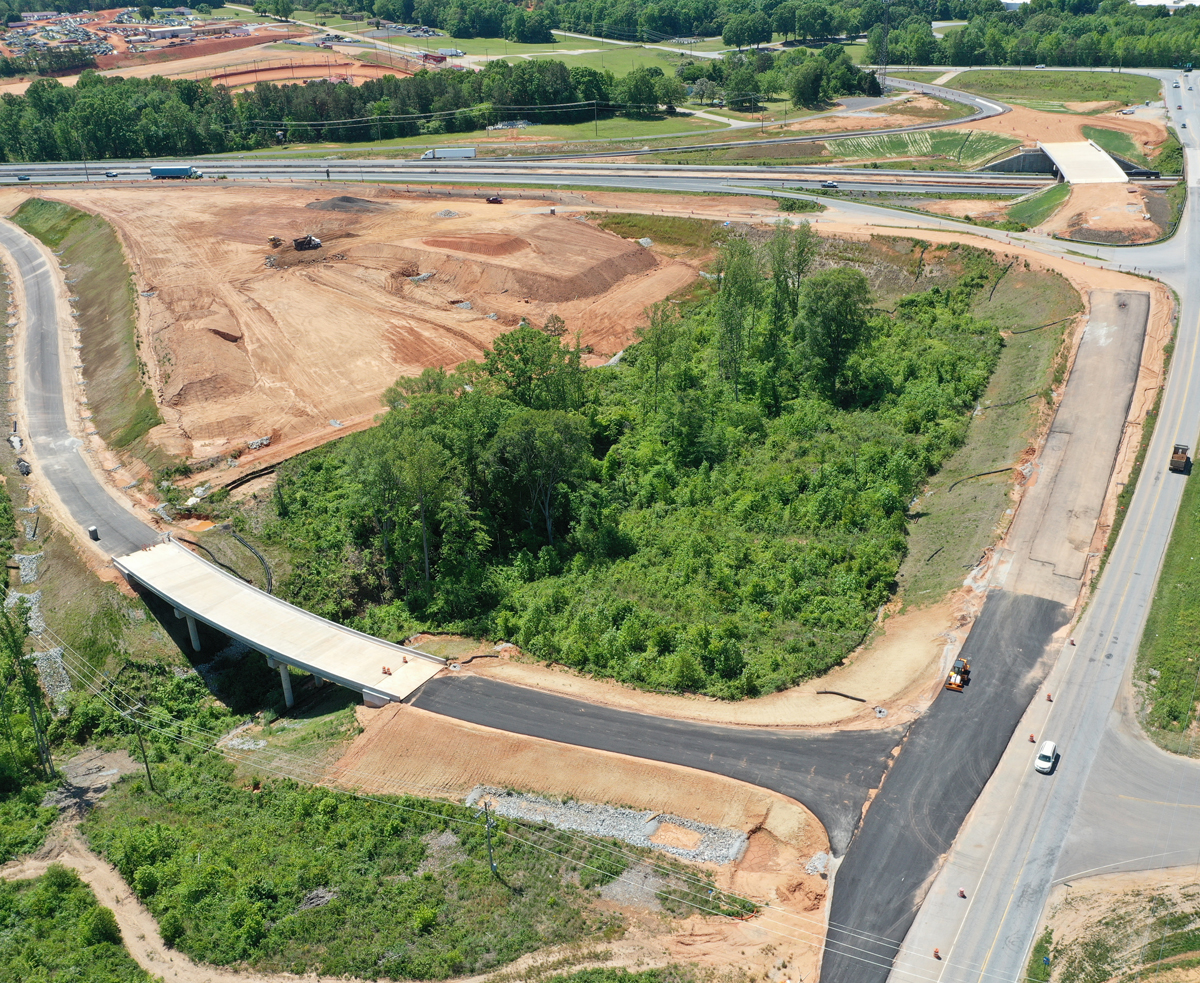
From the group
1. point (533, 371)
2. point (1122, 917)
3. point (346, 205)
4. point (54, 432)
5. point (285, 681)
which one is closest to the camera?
point (1122, 917)

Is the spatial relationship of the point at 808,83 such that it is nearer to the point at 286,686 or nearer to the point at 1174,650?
the point at 1174,650

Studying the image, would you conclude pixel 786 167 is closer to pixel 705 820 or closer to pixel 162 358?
pixel 162 358

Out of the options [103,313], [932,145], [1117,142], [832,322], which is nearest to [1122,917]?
[832,322]

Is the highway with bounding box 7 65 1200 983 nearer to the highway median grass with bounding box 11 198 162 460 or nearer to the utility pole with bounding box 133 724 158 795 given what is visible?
the highway median grass with bounding box 11 198 162 460

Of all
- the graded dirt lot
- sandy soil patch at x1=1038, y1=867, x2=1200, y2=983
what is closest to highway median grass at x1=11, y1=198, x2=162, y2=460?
the graded dirt lot

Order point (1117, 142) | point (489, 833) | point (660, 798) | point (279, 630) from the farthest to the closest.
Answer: point (1117, 142), point (279, 630), point (660, 798), point (489, 833)

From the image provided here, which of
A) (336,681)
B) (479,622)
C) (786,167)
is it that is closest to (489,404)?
(479,622)
